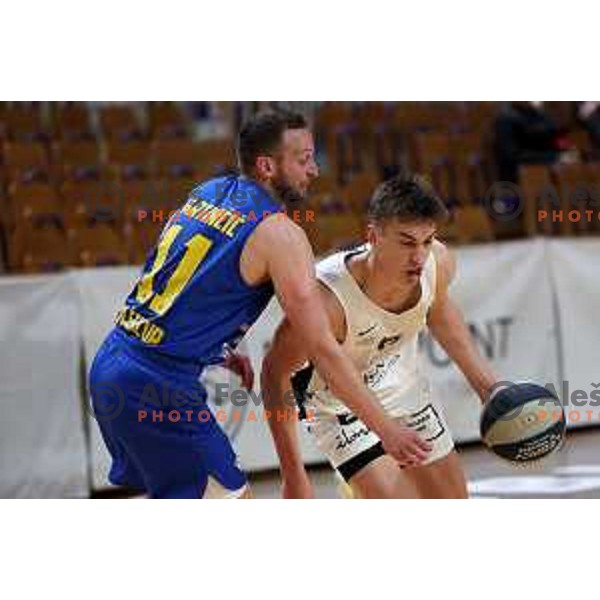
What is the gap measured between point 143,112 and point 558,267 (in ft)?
12.1

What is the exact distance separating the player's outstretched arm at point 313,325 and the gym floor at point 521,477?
254cm

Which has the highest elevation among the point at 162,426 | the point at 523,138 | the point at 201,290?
the point at 201,290

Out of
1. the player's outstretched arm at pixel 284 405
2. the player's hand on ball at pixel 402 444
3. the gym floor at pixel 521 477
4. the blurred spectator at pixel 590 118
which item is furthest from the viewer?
the blurred spectator at pixel 590 118

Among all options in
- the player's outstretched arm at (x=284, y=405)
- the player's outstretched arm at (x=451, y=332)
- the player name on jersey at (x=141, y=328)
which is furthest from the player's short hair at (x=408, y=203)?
the player name on jersey at (x=141, y=328)

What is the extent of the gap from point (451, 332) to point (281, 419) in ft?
2.09

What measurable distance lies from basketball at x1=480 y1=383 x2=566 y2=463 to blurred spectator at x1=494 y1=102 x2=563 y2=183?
223 inches

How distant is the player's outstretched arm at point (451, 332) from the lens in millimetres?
4355

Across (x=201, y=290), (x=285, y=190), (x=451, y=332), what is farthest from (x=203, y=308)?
(x=451, y=332)

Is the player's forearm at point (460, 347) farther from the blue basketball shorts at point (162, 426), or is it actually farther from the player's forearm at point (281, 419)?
the blue basketball shorts at point (162, 426)

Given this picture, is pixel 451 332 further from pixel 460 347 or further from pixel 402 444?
pixel 402 444

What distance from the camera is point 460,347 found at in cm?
439

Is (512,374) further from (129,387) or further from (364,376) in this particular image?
(129,387)

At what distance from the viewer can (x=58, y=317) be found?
23.0 ft
